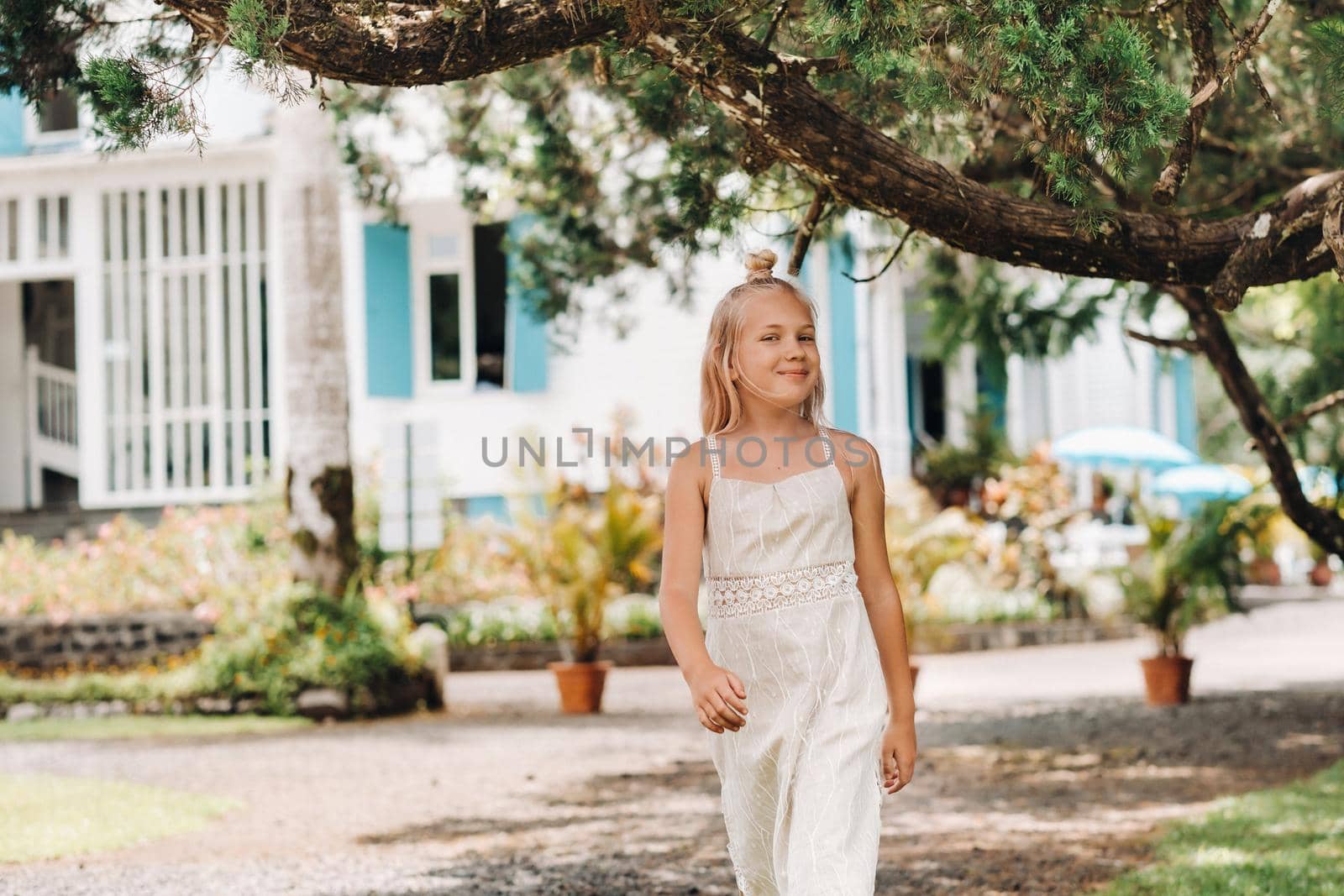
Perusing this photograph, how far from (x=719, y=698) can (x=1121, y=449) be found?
17.3 metres

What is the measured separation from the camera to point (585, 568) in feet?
35.2

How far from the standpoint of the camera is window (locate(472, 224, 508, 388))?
55.0 ft

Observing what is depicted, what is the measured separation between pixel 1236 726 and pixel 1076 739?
108 centimetres

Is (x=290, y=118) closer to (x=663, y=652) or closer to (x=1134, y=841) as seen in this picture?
(x=663, y=652)

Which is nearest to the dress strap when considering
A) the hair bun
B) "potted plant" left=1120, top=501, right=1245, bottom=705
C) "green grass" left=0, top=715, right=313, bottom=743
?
the hair bun

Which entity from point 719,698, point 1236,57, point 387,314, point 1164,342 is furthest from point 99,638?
point 1236,57

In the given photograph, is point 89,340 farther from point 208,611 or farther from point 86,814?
point 86,814

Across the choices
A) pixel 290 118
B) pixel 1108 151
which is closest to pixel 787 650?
pixel 1108 151

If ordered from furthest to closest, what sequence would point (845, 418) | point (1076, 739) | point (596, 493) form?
point (845, 418) < point (596, 493) < point (1076, 739)

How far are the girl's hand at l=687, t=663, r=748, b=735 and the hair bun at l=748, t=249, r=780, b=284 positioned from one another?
35.7 inches

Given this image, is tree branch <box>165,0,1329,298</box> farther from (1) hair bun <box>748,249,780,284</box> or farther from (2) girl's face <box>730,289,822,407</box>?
(2) girl's face <box>730,289,822,407</box>

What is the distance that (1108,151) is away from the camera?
317 cm

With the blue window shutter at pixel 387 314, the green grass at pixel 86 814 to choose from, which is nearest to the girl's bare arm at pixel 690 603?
the green grass at pixel 86 814

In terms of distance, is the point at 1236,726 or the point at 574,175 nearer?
the point at 574,175
